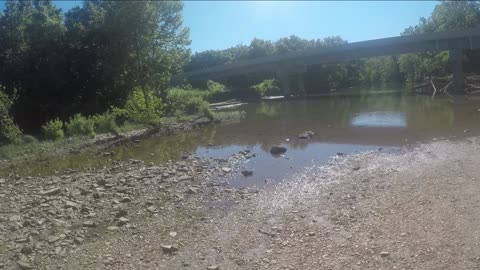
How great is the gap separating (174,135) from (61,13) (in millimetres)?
27427

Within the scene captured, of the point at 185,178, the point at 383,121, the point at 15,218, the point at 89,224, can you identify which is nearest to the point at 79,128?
the point at 185,178

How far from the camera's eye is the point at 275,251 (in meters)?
7.52

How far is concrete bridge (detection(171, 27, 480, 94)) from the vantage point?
50.2 metres

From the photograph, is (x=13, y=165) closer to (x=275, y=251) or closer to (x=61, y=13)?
(x=275, y=251)

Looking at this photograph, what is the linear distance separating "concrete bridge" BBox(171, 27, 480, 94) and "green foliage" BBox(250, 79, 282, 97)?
13.5 ft

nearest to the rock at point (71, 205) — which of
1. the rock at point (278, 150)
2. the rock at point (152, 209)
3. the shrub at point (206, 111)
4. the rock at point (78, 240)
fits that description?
the rock at point (152, 209)

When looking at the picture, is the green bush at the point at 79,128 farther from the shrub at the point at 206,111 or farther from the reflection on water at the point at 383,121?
the reflection on water at the point at 383,121

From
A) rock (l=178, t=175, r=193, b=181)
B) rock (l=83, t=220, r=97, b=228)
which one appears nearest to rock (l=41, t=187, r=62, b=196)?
rock (l=83, t=220, r=97, b=228)

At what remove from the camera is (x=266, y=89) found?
3187 inches

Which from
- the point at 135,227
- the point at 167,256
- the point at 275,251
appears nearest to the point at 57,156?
the point at 135,227

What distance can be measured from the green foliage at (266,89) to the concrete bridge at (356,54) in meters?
4.10

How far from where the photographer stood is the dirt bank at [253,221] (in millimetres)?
7148

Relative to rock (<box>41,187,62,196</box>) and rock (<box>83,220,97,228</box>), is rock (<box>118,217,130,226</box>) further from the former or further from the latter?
rock (<box>41,187,62,196</box>)

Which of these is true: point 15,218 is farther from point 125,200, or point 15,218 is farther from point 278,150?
point 278,150
